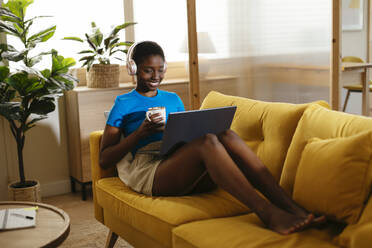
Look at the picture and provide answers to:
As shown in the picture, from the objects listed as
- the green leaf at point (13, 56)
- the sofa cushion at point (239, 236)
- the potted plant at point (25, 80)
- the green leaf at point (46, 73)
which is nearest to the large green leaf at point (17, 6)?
the potted plant at point (25, 80)

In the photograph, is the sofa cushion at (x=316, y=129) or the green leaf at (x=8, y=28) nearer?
the sofa cushion at (x=316, y=129)

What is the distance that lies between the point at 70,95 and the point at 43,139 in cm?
43

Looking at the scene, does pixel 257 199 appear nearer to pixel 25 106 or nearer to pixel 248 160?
pixel 248 160

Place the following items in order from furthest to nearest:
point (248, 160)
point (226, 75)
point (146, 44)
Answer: point (226, 75), point (146, 44), point (248, 160)

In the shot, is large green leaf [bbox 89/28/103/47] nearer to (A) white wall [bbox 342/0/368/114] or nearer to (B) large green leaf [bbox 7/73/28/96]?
(B) large green leaf [bbox 7/73/28/96]

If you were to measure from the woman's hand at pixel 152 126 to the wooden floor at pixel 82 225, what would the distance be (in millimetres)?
869

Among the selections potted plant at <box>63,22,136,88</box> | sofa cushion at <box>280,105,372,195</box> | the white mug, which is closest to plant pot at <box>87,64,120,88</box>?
potted plant at <box>63,22,136,88</box>

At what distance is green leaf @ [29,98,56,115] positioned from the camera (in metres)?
3.15

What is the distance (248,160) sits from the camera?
196 centimetres

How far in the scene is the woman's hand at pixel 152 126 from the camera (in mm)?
2162

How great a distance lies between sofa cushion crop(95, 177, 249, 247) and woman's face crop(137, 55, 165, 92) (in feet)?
1.76

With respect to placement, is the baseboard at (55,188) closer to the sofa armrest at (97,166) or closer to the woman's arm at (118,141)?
the sofa armrest at (97,166)

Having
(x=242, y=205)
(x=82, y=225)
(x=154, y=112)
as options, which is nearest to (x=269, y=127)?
(x=242, y=205)

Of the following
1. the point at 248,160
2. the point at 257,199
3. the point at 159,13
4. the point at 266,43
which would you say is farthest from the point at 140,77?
the point at 159,13
